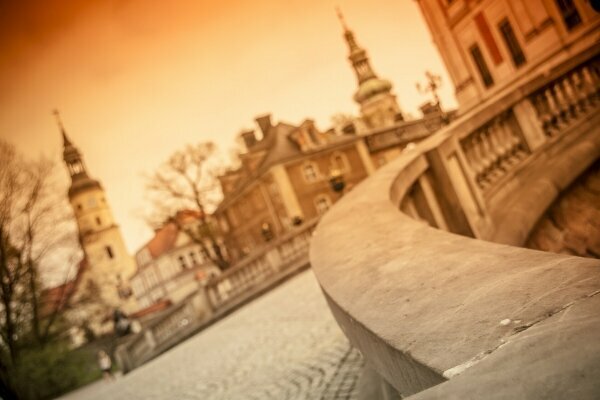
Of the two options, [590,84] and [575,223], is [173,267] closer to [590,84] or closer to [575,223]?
[590,84]

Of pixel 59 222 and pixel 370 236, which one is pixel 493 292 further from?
pixel 59 222

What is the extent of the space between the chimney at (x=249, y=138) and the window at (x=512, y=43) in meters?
27.7

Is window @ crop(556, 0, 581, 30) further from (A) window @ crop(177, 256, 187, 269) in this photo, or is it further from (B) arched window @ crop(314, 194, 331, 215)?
(A) window @ crop(177, 256, 187, 269)

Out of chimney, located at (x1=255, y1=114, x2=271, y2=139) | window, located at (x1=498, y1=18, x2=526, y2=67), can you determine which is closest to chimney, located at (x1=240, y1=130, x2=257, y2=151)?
chimney, located at (x1=255, y1=114, x2=271, y2=139)

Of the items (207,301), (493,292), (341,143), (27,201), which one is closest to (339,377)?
(493,292)

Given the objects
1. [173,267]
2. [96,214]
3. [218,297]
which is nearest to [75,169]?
[96,214]

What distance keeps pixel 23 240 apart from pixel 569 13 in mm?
23700

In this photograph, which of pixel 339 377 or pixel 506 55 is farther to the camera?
pixel 506 55

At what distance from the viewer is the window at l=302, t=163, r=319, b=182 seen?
37688mm

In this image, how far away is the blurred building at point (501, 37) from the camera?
16.6 meters

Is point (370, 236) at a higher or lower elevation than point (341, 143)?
lower

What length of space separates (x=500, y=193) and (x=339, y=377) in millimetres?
3344

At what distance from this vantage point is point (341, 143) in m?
39.3

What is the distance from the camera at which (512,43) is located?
19672mm
